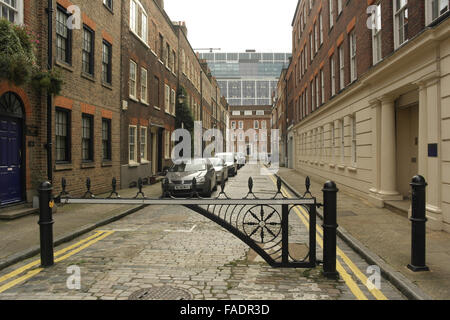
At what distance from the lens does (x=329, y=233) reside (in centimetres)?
462

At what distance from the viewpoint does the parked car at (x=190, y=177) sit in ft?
42.2

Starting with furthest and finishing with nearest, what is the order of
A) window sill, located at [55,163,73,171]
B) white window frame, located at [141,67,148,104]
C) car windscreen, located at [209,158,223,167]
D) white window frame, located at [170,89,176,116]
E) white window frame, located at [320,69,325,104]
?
white window frame, located at [170,89,176,116], white window frame, located at [320,69,325,104], car windscreen, located at [209,158,223,167], white window frame, located at [141,67,148,104], window sill, located at [55,163,73,171]

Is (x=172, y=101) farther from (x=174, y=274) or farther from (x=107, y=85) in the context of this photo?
(x=174, y=274)

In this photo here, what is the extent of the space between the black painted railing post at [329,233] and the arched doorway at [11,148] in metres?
8.22

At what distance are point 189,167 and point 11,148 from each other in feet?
22.6

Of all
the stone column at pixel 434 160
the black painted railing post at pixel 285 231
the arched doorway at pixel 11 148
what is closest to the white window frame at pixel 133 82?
the arched doorway at pixel 11 148

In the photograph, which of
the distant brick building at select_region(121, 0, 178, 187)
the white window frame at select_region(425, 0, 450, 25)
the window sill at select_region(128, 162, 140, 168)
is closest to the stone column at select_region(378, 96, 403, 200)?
the white window frame at select_region(425, 0, 450, 25)

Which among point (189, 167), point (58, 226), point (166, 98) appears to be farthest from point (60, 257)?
point (166, 98)

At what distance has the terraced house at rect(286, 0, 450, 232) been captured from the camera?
7.43 m

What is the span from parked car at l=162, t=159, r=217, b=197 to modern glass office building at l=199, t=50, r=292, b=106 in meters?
118

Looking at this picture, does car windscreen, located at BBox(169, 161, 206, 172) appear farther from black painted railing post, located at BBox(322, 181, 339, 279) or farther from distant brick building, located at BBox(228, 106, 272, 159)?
distant brick building, located at BBox(228, 106, 272, 159)

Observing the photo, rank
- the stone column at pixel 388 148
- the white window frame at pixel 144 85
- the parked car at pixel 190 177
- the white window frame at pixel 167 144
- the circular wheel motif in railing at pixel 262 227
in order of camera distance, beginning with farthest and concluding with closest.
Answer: the white window frame at pixel 167 144 → the white window frame at pixel 144 85 → the parked car at pixel 190 177 → the stone column at pixel 388 148 → the circular wheel motif in railing at pixel 262 227

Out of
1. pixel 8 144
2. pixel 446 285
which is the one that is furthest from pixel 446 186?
pixel 8 144

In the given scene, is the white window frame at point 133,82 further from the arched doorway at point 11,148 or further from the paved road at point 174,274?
the paved road at point 174,274
